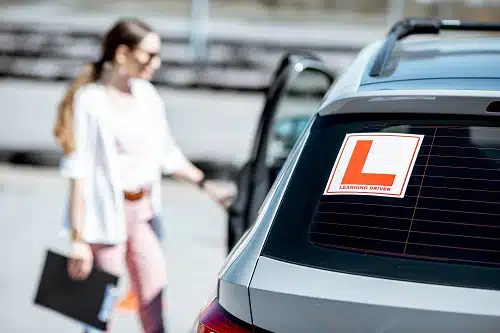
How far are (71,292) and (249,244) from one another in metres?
1.85

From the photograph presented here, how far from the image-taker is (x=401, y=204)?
2406 millimetres

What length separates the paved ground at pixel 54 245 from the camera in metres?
5.29

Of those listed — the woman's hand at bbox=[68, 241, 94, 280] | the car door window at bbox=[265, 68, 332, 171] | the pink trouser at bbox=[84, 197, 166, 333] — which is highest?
the car door window at bbox=[265, 68, 332, 171]

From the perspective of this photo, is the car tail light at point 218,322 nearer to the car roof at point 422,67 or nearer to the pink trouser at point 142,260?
the car roof at point 422,67

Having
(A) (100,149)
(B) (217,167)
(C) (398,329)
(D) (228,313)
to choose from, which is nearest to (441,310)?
(C) (398,329)

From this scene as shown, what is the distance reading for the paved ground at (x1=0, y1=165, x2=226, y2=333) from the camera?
529cm

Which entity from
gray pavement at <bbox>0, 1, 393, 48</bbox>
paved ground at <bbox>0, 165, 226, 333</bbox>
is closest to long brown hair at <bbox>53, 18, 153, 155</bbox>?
paved ground at <bbox>0, 165, 226, 333</bbox>

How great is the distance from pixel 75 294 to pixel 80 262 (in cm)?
18

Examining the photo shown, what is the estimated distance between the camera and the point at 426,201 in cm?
240

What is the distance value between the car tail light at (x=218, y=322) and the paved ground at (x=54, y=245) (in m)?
2.73

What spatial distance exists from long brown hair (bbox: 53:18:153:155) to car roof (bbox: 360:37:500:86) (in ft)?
3.95

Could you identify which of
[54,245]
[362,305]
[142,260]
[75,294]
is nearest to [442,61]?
[362,305]

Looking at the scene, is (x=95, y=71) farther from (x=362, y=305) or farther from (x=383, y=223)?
(x=362, y=305)

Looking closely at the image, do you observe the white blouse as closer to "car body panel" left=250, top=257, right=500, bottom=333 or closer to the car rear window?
the car rear window
